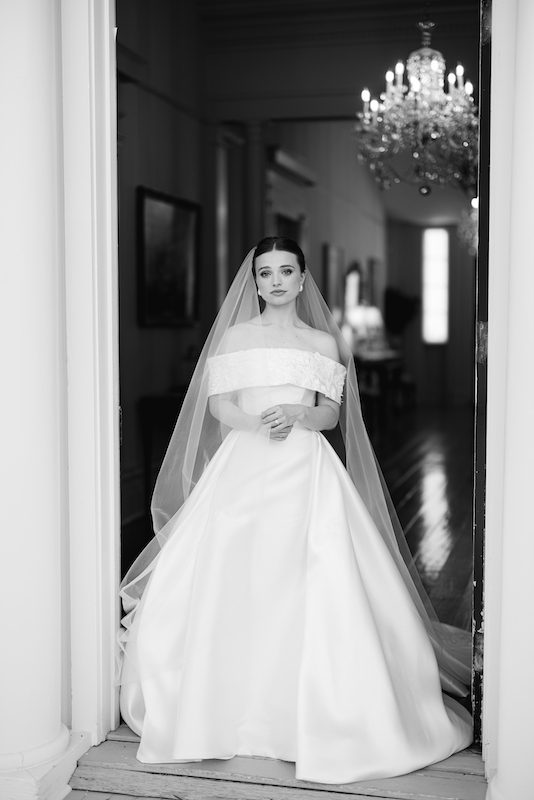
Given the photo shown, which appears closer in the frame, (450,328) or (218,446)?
(218,446)

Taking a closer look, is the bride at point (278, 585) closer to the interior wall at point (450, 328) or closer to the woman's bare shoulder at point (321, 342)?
the woman's bare shoulder at point (321, 342)

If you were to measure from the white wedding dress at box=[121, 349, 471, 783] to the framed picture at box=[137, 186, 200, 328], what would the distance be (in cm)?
341

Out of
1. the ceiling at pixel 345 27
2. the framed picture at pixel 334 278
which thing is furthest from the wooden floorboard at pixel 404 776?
the framed picture at pixel 334 278

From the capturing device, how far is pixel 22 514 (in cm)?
283

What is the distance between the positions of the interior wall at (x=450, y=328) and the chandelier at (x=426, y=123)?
35.7 ft

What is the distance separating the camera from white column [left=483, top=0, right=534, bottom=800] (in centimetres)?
251

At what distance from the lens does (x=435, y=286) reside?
1709cm

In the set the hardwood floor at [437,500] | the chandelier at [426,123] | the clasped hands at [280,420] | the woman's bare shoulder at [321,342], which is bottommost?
the hardwood floor at [437,500]

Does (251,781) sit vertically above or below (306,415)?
below

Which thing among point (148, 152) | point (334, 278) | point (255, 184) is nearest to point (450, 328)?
point (334, 278)

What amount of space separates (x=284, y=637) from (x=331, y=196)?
11.1 m

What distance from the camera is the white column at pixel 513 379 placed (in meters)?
2.51

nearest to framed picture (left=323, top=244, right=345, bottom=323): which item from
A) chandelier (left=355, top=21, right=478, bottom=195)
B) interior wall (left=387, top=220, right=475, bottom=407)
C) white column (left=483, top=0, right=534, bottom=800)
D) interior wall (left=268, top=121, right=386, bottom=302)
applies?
interior wall (left=268, top=121, right=386, bottom=302)

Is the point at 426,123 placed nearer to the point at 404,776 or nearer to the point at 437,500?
the point at 437,500
